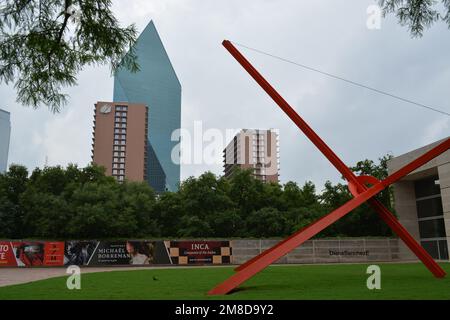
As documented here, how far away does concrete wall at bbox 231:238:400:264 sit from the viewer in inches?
1268

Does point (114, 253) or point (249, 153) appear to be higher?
point (249, 153)

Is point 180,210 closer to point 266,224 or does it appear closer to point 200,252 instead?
point 266,224

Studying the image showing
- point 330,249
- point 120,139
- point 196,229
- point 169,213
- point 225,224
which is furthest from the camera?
→ point 120,139

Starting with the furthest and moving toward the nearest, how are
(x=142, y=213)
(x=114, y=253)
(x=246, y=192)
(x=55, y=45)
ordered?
1. (x=246, y=192)
2. (x=142, y=213)
3. (x=114, y=253)
4. (x=55, y=45)

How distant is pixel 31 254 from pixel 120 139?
94840 mm

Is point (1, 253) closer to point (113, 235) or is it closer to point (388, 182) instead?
point (113, 235)

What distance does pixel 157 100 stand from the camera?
15912cm

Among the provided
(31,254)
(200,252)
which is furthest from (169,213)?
(31,254)

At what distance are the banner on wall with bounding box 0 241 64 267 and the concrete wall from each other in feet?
40.1

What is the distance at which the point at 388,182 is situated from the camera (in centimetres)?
1226

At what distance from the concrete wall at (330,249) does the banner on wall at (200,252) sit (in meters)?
0.71

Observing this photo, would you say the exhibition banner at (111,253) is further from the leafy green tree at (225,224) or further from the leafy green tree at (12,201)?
the leafy green tree at (12,201)
